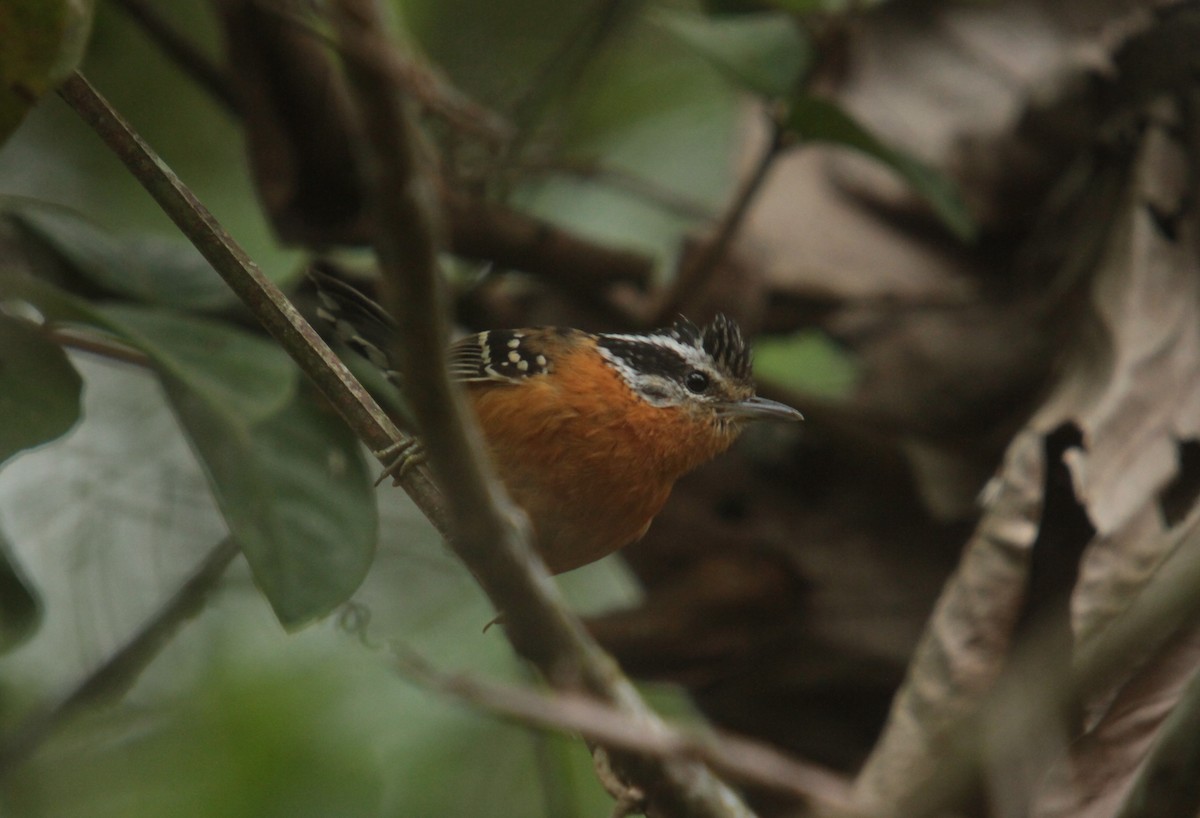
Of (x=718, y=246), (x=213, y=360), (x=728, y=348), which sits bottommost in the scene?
(x=213, y=360)

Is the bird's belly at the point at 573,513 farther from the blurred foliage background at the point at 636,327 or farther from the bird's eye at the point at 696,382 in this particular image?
the bird's eye at the point at 696,382

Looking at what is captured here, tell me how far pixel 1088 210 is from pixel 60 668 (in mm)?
4324

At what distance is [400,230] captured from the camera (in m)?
1.22

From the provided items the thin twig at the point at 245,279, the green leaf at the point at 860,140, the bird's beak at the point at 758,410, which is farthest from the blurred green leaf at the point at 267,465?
the green leaf at the point at 860,140

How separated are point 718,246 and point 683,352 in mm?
372

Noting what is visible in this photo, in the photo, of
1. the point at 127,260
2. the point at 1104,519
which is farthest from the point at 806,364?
the point at 127,260

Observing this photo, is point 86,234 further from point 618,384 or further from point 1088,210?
point 1088,210

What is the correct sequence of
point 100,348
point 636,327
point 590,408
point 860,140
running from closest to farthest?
1. point 100,348
2. point 590,408
3. point 860,140
4. point 636,327

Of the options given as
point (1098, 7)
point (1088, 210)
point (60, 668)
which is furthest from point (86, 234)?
point (1098, 7)

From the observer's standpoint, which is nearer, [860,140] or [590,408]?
[590,408]

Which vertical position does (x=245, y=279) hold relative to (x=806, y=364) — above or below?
above

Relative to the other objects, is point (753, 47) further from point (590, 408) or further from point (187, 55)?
point (187, 55)

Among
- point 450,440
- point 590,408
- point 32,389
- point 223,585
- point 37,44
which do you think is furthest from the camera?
point 223,585

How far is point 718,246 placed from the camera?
3.96 m
